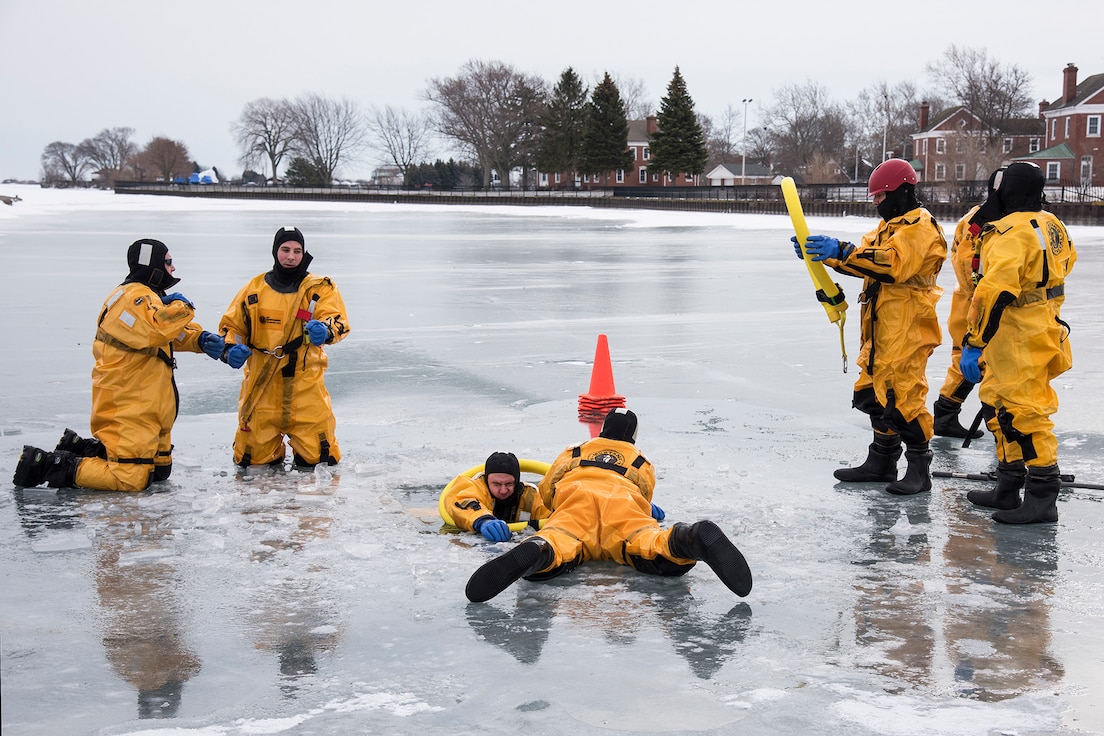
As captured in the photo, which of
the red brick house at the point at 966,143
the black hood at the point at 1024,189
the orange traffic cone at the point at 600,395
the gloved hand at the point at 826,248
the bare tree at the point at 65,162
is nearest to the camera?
the black hood at the point at 1024,189

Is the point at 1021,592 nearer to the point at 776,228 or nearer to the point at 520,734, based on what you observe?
the point at 520,734

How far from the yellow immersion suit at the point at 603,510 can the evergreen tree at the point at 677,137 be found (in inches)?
3022

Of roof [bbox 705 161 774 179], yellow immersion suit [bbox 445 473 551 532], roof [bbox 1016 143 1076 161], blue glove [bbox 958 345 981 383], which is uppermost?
roof [bbox 705 161 774 179]

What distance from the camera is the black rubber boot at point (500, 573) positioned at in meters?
4.11

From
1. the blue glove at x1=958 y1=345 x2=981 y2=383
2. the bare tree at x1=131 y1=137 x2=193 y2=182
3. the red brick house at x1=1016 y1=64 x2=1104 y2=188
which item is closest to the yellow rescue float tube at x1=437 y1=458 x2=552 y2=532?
the blue glove at x1=958 y1=345 x2=981 y2=383

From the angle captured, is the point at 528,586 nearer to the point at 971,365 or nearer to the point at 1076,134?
the point at 971,365

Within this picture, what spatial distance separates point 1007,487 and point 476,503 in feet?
9.06

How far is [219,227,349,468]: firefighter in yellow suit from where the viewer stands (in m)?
6.46

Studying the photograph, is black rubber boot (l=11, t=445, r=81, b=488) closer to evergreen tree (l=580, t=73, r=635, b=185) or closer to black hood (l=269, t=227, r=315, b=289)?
black hood (l=269, t=227, r=315, b=289)

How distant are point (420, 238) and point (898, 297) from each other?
2505 centimetres

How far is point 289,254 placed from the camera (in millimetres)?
6465

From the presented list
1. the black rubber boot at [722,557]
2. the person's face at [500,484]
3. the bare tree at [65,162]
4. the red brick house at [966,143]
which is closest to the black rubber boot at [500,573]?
the black rubber boot at [722,557]

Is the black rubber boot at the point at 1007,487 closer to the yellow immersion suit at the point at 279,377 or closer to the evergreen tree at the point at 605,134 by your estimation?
the yellow immersion suit at the point at 279,377

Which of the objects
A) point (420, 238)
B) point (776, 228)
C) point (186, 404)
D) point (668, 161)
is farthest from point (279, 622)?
point (668, 161)
